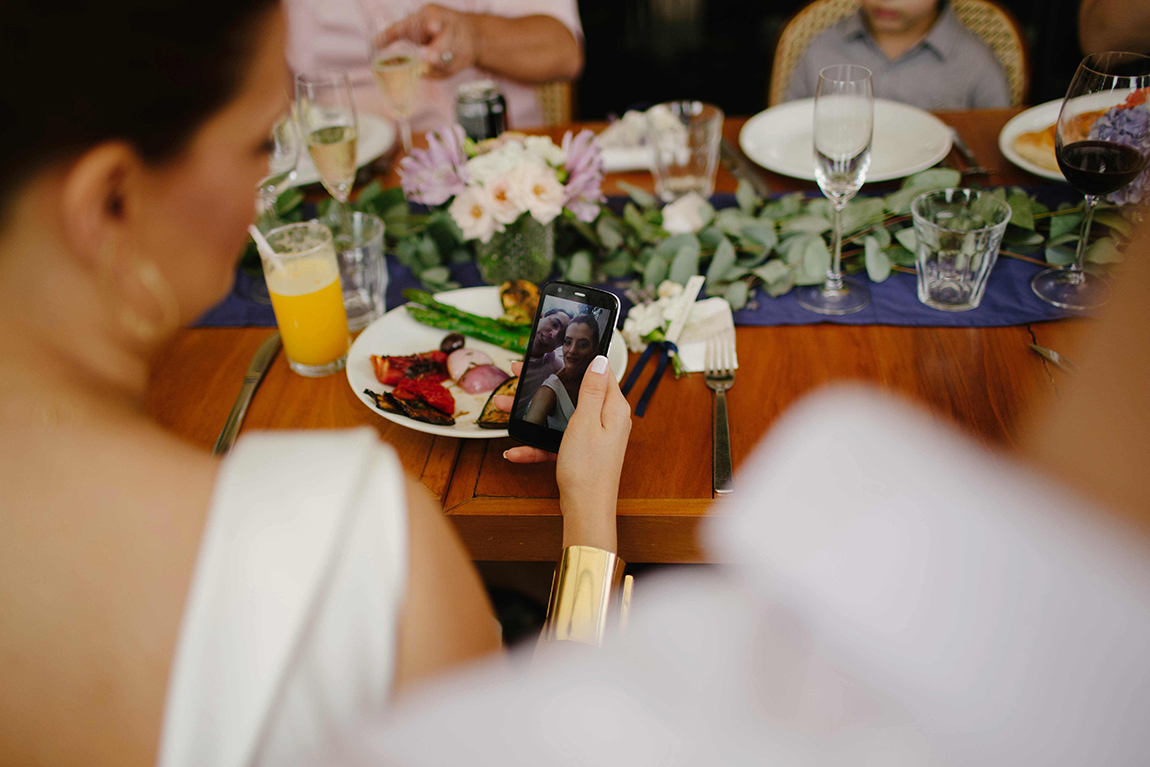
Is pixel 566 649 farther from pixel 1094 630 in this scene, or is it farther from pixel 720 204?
pixel 720 204

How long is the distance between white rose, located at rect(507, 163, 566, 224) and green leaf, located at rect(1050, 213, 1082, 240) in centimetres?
83

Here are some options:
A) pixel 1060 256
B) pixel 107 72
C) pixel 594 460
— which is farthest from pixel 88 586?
pixel 1060 256

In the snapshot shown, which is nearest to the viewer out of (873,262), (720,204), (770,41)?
(873,262)

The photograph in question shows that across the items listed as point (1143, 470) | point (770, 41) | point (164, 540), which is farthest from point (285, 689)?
point (770, 41)

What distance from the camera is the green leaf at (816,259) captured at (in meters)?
1.32

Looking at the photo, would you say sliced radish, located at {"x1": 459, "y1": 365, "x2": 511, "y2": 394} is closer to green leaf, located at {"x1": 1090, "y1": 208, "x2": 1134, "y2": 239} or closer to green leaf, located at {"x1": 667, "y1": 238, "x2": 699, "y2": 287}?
green leaf, located at {"x1": 667, "y1": 238, "x2": 699, "y2": 287}

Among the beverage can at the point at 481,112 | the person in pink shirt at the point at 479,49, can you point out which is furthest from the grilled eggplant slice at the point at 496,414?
the person in pink shirt at the point at 479,49

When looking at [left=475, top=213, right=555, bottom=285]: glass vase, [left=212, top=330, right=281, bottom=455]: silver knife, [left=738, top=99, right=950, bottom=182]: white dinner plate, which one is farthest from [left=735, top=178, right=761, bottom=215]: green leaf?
[left=212, top=330, right=281, bottom=455]: silver knife

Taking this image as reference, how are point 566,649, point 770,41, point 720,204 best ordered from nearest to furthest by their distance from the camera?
point 566,649 < point 720,204 < point 770,41

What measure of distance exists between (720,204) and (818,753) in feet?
3.93

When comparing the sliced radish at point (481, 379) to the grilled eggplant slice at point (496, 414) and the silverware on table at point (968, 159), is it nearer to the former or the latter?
the grilled eggplant slice at point (496, 414)

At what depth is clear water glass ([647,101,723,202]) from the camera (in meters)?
1.54

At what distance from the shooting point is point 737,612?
0.70m

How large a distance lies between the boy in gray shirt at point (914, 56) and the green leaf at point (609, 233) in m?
1.20
